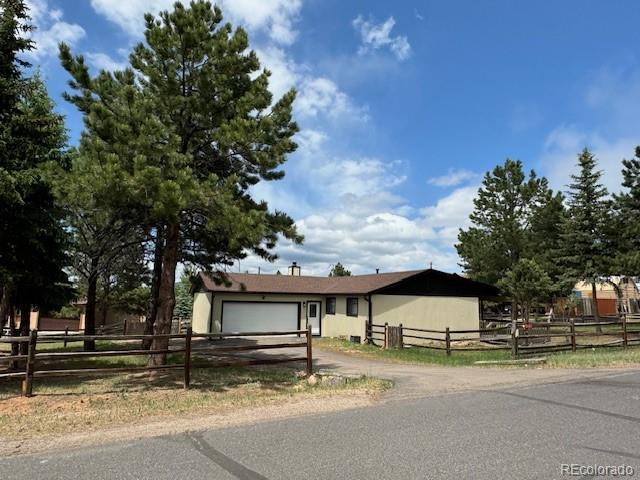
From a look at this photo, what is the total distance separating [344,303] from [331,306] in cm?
174

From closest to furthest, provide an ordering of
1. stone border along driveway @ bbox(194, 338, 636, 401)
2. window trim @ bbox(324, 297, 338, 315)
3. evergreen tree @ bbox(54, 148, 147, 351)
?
evergreen tree @ bbox(54, 148, 147, 351)
stone border along driveway @ bbox(194, 338, 636, 401)
window trim @ bbox(324, 297, 338, 315)

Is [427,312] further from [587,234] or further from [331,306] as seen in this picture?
[587,234]

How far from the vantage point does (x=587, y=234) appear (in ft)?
97.7

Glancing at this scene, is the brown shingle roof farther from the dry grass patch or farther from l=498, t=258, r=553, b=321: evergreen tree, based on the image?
the dry grass patch

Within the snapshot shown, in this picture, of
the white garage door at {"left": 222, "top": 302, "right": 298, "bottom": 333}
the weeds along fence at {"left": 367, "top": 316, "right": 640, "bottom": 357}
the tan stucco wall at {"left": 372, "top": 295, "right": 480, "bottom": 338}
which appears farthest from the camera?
the white garage door at {"left": 222, "top": 302, "right": 298, "bottom": 333}

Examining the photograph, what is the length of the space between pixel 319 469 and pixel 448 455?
1.48 meters

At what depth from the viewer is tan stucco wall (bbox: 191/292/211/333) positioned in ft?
89.2

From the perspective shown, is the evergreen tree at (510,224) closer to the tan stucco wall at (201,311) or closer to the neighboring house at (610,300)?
the neighboring house at (610,300)

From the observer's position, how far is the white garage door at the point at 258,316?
27108mm

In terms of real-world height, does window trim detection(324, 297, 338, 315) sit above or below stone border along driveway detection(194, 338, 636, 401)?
above

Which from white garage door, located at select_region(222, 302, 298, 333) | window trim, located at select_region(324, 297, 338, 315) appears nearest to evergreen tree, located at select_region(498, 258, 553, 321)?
window trim, located at select_region(324, 297, 338, 315)

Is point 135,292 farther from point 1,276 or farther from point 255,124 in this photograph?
point 255,124

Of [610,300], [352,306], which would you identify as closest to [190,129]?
[352,306]

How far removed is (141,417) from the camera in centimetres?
749
